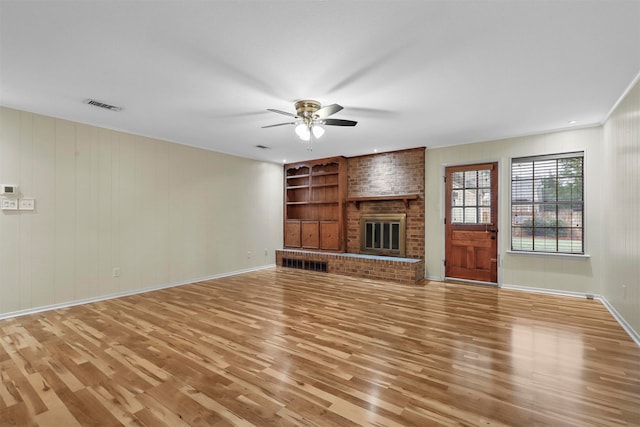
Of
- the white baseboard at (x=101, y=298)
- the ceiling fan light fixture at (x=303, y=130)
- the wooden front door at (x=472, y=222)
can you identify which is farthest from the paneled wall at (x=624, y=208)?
the white baseboard at (x=101, y=298)

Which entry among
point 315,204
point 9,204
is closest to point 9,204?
point 9,204

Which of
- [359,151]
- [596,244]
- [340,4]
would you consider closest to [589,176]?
[596,244]

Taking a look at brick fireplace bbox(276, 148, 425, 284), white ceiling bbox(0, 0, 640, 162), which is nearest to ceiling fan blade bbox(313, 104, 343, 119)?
white ceiling bbox(0, 0, 640, 162)

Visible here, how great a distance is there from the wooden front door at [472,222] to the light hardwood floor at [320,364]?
1172 mm

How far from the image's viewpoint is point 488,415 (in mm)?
1802

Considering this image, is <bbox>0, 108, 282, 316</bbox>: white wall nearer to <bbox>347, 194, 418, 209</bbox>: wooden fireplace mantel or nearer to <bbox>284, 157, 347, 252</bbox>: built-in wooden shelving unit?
<bbox>284, 157, 347, 252</bbox>: built-in wooden shelving unit

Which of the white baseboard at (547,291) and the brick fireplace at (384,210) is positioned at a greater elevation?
the brick fireplace at (384,210)

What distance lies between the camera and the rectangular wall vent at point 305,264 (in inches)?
257

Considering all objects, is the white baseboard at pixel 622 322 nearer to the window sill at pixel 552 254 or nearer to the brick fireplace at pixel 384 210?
the window sill at pixel 552 254

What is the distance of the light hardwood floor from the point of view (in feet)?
6.04

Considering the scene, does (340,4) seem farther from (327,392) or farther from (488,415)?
(488,415)

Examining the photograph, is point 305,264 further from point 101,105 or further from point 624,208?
point 624,208

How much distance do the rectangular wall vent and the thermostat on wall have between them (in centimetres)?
475

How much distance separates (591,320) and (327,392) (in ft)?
11.2
